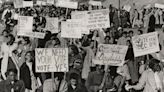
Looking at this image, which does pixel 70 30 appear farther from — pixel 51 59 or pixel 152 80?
pixel 152 80

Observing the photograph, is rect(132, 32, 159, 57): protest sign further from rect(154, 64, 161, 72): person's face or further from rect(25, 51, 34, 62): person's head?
rect(25, 51, 34, 62): person's head

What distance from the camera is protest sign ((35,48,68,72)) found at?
5.28 ft

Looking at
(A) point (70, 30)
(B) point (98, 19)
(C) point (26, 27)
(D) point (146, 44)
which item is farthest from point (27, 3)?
(D) point (146, 44)

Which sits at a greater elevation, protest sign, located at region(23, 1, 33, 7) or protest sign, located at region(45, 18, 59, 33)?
protest sign, located at region(23, 1, 33, 7)

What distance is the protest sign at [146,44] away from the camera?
1.60 meters

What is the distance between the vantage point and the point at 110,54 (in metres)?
1.62

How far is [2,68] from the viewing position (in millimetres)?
1617

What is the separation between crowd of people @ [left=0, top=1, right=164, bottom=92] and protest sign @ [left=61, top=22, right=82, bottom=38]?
0.02m

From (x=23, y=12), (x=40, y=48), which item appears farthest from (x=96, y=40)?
(x=23, y=12)

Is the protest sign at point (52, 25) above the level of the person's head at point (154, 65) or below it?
above

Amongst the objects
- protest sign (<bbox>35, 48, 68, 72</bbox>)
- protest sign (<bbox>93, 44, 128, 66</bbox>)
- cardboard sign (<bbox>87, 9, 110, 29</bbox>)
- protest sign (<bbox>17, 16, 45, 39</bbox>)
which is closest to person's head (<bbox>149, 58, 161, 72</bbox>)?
protest sign (<bbox>93, 44, 128, 66</bbox>)

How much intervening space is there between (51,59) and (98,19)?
282 millimetres

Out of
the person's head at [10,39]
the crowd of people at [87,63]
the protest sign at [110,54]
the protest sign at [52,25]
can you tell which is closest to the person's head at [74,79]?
the crowd of people at [87,63]

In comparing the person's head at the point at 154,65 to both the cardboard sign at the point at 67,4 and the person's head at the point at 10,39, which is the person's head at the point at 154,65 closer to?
the cardboard sign at the point at 67,4
